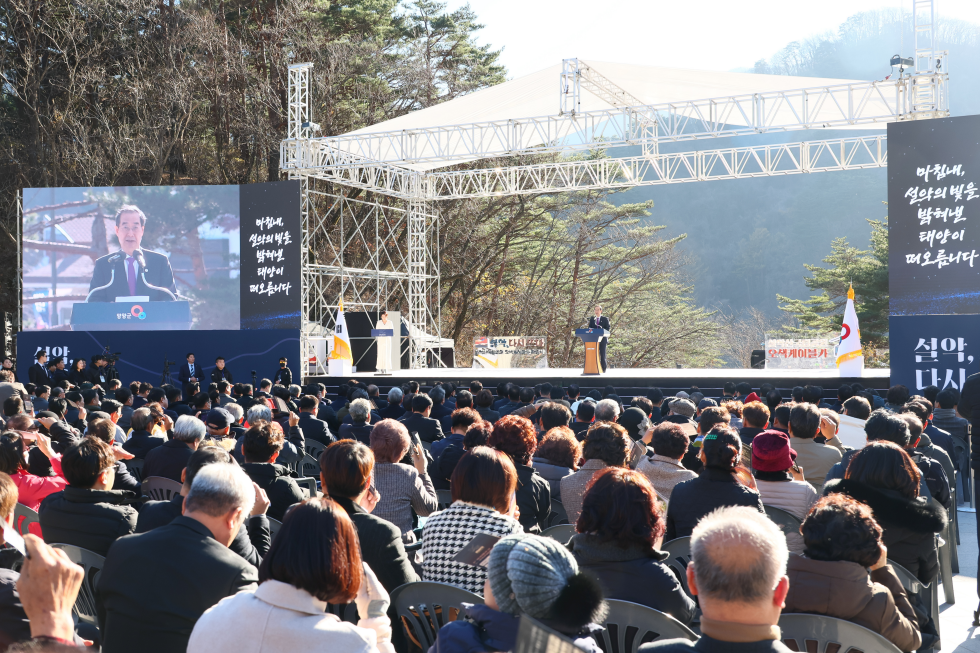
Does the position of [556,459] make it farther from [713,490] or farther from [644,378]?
[644,378]

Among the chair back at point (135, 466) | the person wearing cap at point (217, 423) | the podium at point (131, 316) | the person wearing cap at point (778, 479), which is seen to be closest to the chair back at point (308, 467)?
the person wearing cap at point (217, 423)

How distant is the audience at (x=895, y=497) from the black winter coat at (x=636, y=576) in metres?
1.07

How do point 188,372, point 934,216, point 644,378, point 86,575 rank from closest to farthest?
point 86,575 → point 934,216 → point 644,378 → point 188,372

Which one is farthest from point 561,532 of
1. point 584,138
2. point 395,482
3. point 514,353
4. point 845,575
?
Result: point 514,353

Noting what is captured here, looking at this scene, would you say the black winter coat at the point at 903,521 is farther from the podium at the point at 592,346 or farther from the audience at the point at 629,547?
the podium at the point at 592,346

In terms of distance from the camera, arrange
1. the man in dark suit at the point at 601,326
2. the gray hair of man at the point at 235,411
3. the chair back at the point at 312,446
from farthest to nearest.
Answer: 1. the man in dark suit at the point at 601,326
2. the chair back at the point at 312,446
3. the gray hair of man at the point at 235,411

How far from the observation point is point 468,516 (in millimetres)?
2627

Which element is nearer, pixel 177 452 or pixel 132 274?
pixel 177 452

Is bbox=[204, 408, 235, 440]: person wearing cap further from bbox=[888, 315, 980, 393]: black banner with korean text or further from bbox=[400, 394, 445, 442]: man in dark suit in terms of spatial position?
bbox=[888, 315, 980, 393]: black banner with korean text

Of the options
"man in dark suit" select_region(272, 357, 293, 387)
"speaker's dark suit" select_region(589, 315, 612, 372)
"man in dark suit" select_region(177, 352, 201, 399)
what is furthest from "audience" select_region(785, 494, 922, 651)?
"man in dark suit" select_region(177, 352, 201, 399)

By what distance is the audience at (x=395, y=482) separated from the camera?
12.2 ft

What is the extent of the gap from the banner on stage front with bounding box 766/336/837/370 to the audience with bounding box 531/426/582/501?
1122 centimetres

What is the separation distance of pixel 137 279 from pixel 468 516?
14.7 meters

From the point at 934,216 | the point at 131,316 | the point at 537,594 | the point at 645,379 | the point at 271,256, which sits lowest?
the point at 645,379
